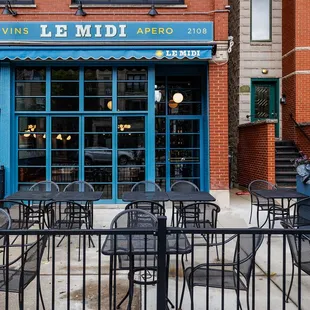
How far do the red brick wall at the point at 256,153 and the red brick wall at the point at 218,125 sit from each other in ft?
4.88

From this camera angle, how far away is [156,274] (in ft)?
13.4

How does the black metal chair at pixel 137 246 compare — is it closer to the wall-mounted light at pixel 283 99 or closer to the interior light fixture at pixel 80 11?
the interior light fixture at pixel 80 11

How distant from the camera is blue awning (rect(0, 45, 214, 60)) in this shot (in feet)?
29.5

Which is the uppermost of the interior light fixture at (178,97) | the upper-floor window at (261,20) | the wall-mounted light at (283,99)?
the upper-floor window at (261,20)

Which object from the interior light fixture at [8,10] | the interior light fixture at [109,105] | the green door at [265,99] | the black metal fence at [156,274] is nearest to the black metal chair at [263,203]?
the black metal fence at [156,274]

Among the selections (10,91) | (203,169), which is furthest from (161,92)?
(10,91)

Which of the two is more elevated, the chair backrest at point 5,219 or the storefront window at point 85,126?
the storefront window at point 85,126

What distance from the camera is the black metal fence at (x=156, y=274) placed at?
3.06 meters

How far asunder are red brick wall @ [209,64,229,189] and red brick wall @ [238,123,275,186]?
1487 millimetres

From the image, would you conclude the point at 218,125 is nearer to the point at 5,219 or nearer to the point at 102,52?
the point at 102,52

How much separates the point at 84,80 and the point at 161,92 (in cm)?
234

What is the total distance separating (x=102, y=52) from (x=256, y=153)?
550cm

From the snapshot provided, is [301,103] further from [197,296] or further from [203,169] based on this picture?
[197,296]

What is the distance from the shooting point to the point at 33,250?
366 cm
